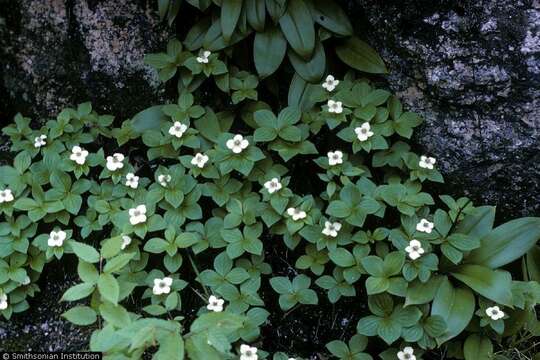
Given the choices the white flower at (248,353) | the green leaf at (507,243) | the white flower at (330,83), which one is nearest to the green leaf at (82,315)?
the white flower at (248,353)

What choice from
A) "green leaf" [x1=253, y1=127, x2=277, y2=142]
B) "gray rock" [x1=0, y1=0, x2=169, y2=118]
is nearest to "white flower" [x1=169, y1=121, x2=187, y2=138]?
"green leaf" [x1=253, y1=127, x2=277, y2=142]

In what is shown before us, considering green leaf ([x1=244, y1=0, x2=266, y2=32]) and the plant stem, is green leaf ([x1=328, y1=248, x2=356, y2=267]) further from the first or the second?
green leaf ([x1=244, y1=0, x2=266, y2=32])

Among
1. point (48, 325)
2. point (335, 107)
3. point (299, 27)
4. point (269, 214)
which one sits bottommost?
point (48, 325)

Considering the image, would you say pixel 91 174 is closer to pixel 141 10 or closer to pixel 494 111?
pixel 141 10

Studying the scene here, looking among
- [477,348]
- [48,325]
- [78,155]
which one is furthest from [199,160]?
[477,348]

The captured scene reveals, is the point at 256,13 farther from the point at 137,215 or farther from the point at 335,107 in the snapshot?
the point at 137,215

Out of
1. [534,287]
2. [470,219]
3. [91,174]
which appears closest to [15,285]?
[91,174]
